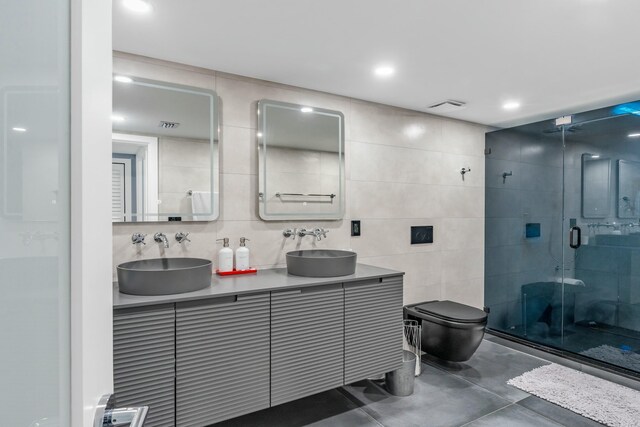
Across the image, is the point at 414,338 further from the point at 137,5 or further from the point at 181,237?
the point at 137,5

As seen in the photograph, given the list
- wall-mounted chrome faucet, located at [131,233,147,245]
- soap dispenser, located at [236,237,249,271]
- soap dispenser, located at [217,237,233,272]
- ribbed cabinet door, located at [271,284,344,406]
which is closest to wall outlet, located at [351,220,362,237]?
ribbed cabinet door, located at [271,284,344,406]

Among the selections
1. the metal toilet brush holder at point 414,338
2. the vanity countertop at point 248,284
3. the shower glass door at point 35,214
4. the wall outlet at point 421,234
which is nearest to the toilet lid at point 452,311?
the metal toilet brush holder at point 414,338

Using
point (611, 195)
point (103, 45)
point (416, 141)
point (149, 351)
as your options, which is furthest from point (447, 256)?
point (103, 45)

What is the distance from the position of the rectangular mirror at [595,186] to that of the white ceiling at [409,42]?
55 centimetres

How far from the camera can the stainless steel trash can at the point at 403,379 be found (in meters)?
2.53

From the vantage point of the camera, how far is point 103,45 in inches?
21.6

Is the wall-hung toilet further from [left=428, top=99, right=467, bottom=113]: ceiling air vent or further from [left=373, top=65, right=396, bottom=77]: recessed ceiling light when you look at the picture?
[left=373, top=65, right=396, bottom=77]: recessed ceiling light

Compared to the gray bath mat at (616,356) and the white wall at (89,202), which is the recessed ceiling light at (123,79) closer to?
the white wall at (89,202)

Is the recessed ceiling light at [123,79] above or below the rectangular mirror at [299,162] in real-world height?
above

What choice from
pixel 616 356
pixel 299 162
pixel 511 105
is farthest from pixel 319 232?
pixel 616 356

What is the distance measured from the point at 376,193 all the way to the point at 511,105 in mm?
1417

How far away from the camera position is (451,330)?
110 inches

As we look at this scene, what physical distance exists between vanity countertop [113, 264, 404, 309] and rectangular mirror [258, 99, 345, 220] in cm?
48

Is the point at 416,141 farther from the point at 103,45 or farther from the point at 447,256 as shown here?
the point at 103,45
